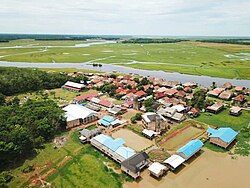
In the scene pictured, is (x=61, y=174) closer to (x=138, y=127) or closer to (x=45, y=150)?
(x=45, y=150)

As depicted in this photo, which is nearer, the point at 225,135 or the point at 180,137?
the point at 225,135

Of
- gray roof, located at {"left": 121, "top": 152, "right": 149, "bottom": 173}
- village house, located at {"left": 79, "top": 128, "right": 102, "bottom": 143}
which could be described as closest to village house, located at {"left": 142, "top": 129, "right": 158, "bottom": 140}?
gray roof, located at {"left": 121, "top": 152, "right": 149, "bottom": 173}

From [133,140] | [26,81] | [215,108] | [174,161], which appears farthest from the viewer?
[26,81]

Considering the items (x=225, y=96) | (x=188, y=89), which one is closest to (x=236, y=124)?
(x=225, y=96)

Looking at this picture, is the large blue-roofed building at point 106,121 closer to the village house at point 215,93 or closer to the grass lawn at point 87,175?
the grass lawn at point 87,175

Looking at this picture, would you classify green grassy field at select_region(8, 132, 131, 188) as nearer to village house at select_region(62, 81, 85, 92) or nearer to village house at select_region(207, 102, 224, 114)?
village house at select_region(207, 102, 224, 114)

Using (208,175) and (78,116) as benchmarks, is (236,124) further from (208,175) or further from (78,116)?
(78,116)
